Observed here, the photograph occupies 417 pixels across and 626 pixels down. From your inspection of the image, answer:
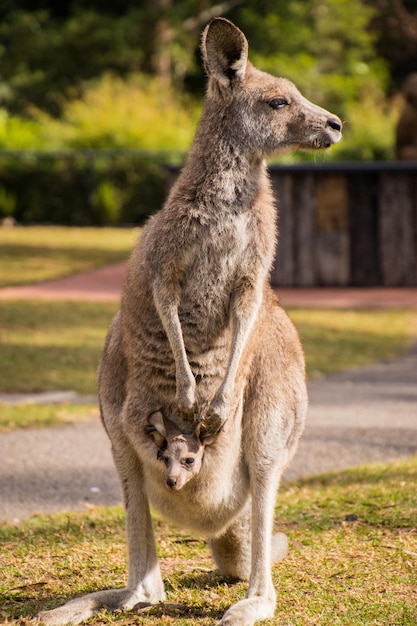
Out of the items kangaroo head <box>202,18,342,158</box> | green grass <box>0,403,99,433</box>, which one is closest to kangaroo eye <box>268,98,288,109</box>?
kangaroo head <box>202,18,342,158</box>

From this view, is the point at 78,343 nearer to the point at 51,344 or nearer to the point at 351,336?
the point at 51,344

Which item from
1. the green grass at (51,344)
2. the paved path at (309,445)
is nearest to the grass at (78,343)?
the green grass at (51,344)

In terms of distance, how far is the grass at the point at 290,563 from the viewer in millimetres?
3355

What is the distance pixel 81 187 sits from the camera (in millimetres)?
21422

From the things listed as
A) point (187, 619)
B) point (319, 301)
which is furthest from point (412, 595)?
point (319, 301)

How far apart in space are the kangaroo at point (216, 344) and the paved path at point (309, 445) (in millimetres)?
1409

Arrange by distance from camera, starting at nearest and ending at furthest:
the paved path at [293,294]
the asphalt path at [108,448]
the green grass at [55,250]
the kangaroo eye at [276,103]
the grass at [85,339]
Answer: the kangaroo eye at [276,103], the asphalt path at [108,448], the grass at [85,339], the paved path at [293,294], the green grass at [55,250]

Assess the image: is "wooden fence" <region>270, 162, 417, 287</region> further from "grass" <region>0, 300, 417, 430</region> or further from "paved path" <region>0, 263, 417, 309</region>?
"grass" <region>0, 300, 417, 430</region>

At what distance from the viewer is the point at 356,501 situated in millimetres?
4613

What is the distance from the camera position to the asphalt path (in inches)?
193

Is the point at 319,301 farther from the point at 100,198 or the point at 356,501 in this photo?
the point at 100,198

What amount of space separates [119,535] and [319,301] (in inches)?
294

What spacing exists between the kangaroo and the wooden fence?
8685mm

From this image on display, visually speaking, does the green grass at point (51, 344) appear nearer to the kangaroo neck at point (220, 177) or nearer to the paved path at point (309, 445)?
the paved path at point (309, 445)
